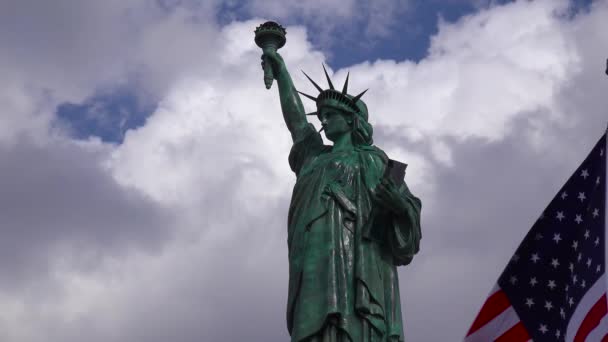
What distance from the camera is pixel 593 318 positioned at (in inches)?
717

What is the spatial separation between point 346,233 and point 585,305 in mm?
4988

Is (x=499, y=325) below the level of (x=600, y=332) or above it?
above

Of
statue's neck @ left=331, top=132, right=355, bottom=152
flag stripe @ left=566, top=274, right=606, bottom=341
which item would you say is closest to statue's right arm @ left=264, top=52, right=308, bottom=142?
statue's neck @ left=331, top=132, right=355, bottom=152

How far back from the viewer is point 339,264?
1516 cm

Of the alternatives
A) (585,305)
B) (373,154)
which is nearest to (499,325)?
(585,305)

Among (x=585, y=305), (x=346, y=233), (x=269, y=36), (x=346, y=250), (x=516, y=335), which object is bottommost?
(x=346, y=250)

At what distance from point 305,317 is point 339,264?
869 millimetres

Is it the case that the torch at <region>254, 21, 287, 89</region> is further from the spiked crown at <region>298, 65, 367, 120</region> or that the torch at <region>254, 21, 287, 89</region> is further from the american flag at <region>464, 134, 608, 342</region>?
the american flag at <region>464, 134, 608, 342</region>

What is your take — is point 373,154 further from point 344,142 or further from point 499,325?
point 499,325

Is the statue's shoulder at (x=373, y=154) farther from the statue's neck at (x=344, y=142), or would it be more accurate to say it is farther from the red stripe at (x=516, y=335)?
the red stripe at (x=516, y=335)

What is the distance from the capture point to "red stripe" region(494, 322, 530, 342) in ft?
65.4

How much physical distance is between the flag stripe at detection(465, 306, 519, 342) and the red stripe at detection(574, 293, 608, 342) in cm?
180

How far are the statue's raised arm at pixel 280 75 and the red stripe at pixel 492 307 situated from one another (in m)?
5.05

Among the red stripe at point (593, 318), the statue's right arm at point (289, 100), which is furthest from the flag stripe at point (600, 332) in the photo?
the statue's right arm at point (289, 100)
